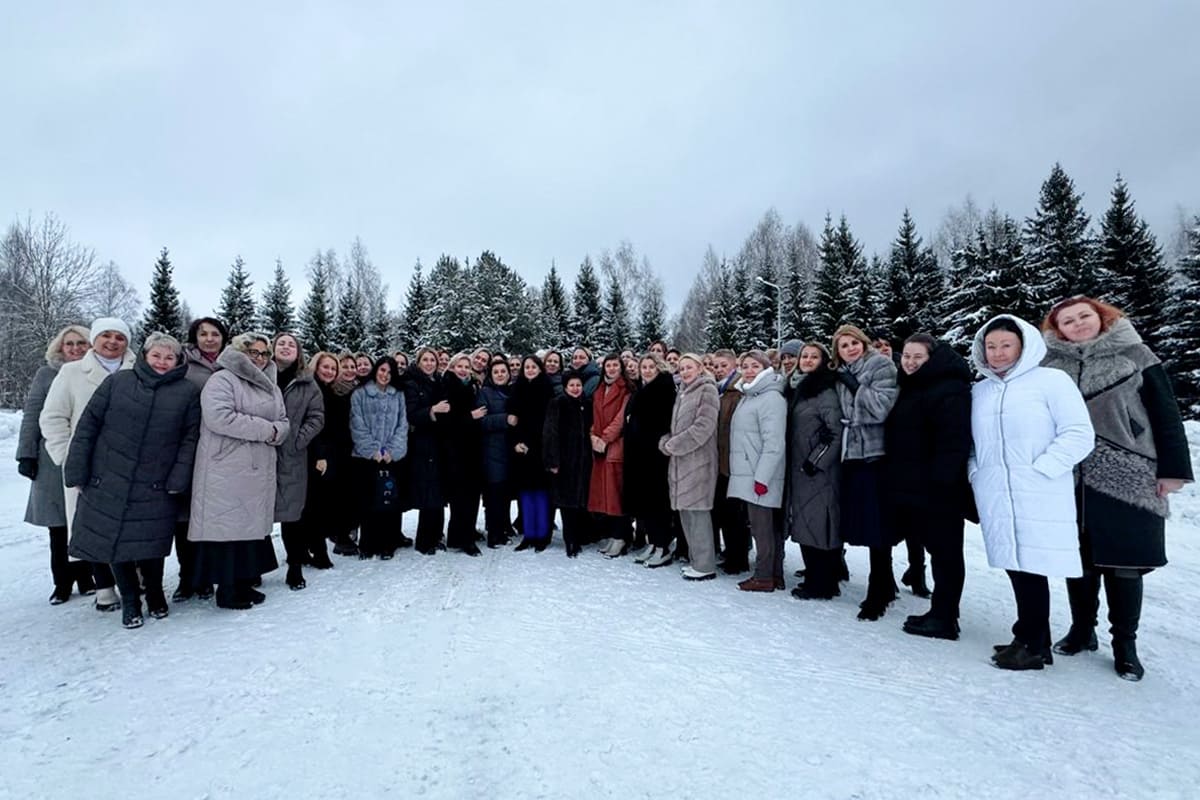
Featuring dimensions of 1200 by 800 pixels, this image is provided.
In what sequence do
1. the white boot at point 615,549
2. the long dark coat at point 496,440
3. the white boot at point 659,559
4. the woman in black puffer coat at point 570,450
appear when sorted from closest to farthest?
1. the white boot at point 659,559
2. the white boot at point 615,549
3. the woman in black puffer coat at point 570,450
4. the long dark coat at point 496,440

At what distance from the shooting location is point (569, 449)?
6.95m

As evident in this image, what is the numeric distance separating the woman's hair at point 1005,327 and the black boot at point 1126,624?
1607mm

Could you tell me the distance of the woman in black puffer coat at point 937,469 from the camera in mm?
4125

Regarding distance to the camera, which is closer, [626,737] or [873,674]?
[626,737]

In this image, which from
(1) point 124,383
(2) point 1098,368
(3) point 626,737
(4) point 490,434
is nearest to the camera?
(3) point 626,737

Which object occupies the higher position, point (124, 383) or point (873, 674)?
point (124, 383)

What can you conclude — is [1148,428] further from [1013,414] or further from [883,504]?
[883,504]

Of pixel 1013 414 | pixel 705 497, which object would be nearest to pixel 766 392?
pixel 705 497

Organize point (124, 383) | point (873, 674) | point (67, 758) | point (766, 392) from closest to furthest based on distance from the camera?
point (67, 758)
point (873, 674)
point (124, 383)
point (766, 392)

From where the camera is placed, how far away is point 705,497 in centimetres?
591

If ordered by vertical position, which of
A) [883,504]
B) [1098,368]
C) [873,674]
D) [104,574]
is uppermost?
[1098,368]

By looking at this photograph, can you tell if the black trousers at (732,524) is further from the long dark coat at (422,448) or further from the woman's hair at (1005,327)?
the long dark coat at (422,448)

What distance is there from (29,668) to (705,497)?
507 cm

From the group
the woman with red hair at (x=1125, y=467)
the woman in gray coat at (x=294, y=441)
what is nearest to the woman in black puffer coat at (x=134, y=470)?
the woman in gray coat at (x=294, y=441)
